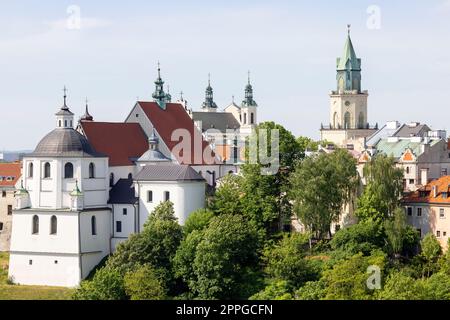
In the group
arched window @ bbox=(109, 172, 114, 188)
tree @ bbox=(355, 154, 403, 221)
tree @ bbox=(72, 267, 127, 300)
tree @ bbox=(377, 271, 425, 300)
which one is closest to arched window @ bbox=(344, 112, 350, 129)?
arched window @ bbox=(109, 172, 114, 188)

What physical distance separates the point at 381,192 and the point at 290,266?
28.9 ft

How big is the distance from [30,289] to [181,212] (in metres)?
11.1

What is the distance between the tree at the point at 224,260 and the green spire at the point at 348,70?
5530 centimetres

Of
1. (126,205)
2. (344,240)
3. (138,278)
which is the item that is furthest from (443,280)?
(126,205)

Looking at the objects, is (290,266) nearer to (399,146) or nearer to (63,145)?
(63,145)

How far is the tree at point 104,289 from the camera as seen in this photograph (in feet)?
226

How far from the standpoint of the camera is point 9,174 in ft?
322

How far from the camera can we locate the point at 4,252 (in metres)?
93.6

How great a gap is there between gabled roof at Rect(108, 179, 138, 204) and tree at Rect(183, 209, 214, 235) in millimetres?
6744

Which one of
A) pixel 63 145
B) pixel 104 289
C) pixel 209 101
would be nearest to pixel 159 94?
pixel 63 145

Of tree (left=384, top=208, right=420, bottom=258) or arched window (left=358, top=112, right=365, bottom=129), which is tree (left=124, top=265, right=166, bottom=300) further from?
arched window (left=358, top=112, right=365, bottom=129)

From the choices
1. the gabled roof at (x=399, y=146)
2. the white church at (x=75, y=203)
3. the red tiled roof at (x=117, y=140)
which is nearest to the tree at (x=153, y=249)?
the white church at (x=75, y=203)

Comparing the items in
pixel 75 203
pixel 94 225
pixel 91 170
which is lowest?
pixel 94 225
